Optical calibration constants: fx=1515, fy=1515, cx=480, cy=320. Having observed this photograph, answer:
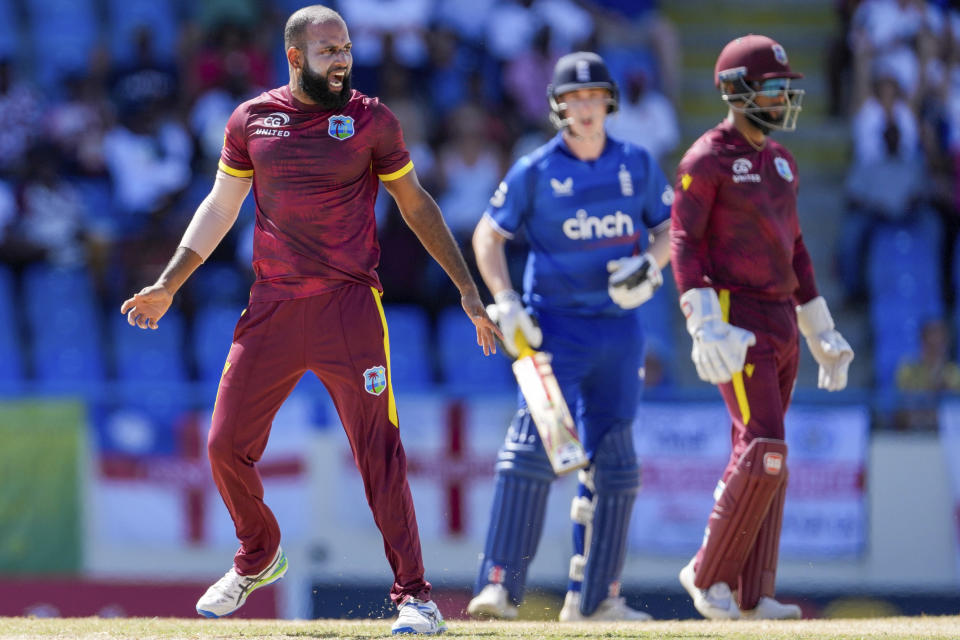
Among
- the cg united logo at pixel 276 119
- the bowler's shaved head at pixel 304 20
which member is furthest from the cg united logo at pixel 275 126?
the bowler's shaved head at pixel 304 20

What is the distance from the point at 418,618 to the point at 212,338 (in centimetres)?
664

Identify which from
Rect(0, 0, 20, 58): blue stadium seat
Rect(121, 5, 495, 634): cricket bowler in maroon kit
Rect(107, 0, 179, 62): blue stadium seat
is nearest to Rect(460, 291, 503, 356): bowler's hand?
Rect(121, 5, 495, 634): cricket bowler in maroon kit

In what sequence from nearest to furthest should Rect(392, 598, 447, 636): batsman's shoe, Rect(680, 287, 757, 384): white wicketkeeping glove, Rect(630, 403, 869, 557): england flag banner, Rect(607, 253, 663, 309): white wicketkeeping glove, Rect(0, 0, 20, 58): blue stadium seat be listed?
Rect(392, 598, 447, 636): batsman's shoe, Rect(680, 287, 757, 384): white wicketkeeping glove, Rect(607, 253, 663, 309): white wicketkeeping glove, Rect(630, 403, 869, 557): england flag banner, Rect(0, 0, 20, 58): blue stadium seat

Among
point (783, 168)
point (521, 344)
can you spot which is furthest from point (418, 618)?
point (783, 168)

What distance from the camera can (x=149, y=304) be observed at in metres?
5.73

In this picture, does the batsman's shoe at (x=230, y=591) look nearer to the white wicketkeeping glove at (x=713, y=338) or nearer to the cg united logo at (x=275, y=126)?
the cg united logo at (x=275, y=126)

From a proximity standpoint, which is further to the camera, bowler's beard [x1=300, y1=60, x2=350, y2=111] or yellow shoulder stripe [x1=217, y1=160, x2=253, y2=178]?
yellow shoulder stripe [x1=217, y1=160, x2=253, y2=178]

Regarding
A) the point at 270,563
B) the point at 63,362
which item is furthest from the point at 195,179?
the point at 270,563

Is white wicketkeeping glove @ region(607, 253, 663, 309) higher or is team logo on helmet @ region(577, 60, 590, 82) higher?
team logo on helmet @ region(577, 60, 590, 82)

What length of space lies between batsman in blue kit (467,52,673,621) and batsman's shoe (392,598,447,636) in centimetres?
139

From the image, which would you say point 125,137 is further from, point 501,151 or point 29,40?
point 501,151

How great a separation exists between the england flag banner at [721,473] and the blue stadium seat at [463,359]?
1.81 meters

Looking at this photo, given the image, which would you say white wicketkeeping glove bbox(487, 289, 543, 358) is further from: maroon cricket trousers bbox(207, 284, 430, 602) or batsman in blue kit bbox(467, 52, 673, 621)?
maroon cricket trousers bbox(207, 284, 430, 602)

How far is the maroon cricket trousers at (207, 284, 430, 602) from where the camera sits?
573cm
